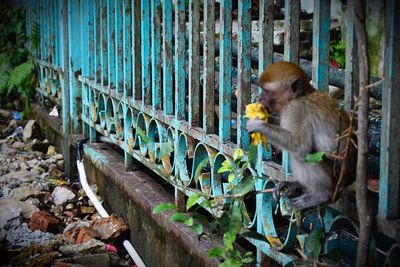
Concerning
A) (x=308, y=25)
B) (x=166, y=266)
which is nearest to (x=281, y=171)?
(x=166, y=266)

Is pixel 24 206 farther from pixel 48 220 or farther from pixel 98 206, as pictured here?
pixel 98 206

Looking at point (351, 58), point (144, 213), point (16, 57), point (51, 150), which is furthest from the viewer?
point (16, 57)

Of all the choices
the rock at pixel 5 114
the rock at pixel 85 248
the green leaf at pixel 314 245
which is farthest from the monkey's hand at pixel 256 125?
the rock at pixel 5 114

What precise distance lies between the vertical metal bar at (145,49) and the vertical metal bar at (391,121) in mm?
2637

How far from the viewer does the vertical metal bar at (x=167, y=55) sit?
14.8 ft

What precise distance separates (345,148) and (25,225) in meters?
3.25

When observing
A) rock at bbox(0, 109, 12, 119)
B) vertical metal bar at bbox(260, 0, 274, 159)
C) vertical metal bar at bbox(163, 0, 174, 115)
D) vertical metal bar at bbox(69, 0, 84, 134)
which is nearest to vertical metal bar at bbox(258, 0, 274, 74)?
vertical metal bar at bbox(260, 0, 274, 159)

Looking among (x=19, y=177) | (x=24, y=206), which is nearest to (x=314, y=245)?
(x=24, y=206)

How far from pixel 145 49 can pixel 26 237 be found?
64.0 inches

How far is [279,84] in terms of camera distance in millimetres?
2842

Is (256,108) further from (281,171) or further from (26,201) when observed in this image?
(26,201)

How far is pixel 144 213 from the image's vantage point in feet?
15.5

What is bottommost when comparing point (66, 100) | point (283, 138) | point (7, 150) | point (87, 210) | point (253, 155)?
point (87, 210)

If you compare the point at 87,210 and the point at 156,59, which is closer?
the point at 156,59
